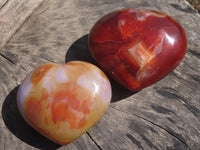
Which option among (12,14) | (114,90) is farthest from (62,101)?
(12,14)

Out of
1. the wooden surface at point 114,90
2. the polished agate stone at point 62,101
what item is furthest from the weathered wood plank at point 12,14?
the polished agate stone at point 62,101

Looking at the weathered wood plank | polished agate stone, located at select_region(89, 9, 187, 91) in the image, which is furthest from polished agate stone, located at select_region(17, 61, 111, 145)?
the weathered wood plank

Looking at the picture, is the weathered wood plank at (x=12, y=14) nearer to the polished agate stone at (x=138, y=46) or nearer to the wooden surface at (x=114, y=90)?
the wooden surface at (x=114, y=90)

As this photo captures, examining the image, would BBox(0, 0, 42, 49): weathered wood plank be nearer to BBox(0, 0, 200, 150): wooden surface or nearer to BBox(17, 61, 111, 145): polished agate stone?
BBox(0, 0, 200, 150): wooden surface

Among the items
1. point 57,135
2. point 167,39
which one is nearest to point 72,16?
point 167,39

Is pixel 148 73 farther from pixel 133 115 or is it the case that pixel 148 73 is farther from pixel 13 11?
pixel 13 11

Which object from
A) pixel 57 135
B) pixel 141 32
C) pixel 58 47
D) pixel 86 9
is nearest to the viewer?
pixel 57 135
